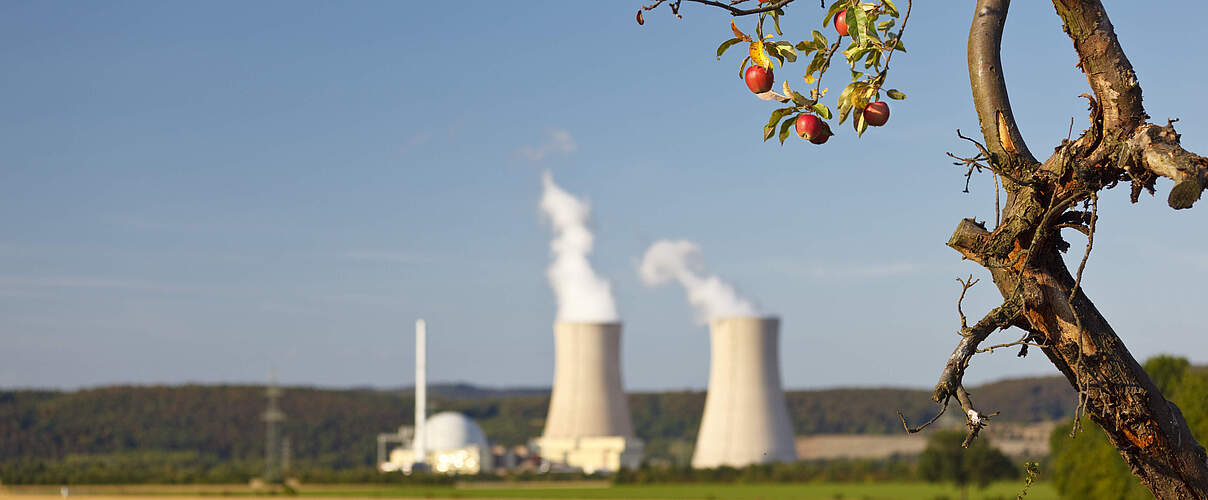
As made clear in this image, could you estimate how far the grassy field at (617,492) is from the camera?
39.1m

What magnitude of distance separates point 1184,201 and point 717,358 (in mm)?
38439

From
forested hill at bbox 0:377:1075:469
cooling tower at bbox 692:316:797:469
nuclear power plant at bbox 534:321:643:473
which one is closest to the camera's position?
cooling tower at bbox 692:316:797:469

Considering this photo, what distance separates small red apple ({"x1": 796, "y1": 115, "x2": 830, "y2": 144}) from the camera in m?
3.19

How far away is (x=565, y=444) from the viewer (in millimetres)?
47125

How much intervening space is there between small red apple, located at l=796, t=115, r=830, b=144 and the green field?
3412 centimetres

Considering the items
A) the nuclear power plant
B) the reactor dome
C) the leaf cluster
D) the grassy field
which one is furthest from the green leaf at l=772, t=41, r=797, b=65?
the reactor dome

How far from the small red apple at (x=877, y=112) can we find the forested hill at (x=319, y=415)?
2597 inches

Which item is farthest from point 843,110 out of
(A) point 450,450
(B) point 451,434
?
(B) point 451,434

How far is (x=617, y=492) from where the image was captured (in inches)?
1690

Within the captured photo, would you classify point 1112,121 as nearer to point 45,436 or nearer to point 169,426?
point 45,436

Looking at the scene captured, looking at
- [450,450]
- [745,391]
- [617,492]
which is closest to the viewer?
[745,391]

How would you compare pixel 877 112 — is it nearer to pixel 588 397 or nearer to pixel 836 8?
pixel 836 8

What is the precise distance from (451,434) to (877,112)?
54.8 meters

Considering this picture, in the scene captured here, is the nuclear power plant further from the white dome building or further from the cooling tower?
the white dome building
